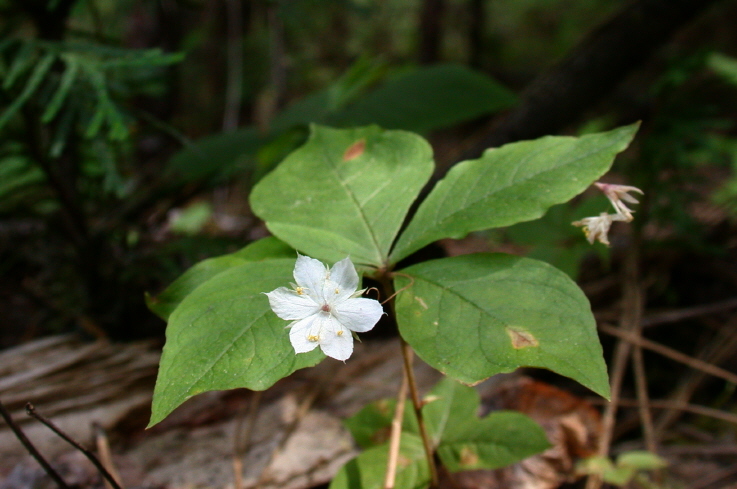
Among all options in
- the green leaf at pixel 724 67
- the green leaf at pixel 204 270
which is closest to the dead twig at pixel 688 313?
the green leaf at pixel 724 67

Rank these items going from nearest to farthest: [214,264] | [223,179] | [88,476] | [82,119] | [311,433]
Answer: [214,264] → [88,476] → [311,433] → [82,119] → [223,179]

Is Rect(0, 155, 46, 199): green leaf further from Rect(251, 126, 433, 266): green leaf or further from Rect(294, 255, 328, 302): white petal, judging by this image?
Rect(294, 255, 328, 302): white petal

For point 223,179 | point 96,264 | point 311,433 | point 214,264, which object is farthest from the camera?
point 223,179

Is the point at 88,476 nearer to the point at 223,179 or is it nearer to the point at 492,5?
the point at 223,179

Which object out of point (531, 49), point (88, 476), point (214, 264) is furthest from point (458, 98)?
point (531, 49)

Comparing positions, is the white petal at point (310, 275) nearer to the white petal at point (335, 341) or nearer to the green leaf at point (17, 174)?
the white petal at point (335, 341)

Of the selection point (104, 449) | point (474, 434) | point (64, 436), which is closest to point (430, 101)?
point (474, 434)
